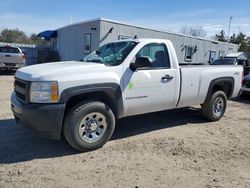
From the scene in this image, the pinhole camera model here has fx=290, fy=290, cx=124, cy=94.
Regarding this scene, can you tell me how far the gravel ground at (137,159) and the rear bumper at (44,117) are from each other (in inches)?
17.9

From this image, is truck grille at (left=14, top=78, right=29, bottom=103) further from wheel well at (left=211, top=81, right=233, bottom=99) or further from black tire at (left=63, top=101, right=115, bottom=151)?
wheel well at (left=211, top=81, right=233, bottom=99)

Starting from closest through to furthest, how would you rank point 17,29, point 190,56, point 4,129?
point 4,129
point 190,56
point 17,29

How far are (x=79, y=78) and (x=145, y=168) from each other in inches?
68.5

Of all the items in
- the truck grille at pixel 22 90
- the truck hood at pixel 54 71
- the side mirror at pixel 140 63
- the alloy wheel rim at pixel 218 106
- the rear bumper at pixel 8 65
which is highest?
the side mirror at pixel 140 63

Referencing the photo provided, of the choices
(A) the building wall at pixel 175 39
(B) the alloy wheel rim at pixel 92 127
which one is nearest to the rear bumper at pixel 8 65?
(A) the building wall at pixel 175 39

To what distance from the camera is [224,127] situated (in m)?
6.89

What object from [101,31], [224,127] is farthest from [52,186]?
[101,31]

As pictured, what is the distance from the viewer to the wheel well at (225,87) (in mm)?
7340

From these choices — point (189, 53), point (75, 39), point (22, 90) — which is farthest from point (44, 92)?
point (189, 53)

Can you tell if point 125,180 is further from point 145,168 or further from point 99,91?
point 99,91

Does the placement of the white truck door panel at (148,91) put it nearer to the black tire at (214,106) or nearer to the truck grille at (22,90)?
the black tire at (214,106)

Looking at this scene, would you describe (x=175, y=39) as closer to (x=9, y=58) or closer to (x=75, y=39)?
(x=75, y=39)

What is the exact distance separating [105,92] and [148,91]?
0.94m

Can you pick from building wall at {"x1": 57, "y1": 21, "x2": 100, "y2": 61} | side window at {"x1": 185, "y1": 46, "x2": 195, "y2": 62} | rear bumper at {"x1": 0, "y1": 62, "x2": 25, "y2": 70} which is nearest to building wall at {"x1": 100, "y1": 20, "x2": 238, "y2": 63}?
side window at {"x1": 185, "y1": 46, "x2": 195, "y2": 62}
